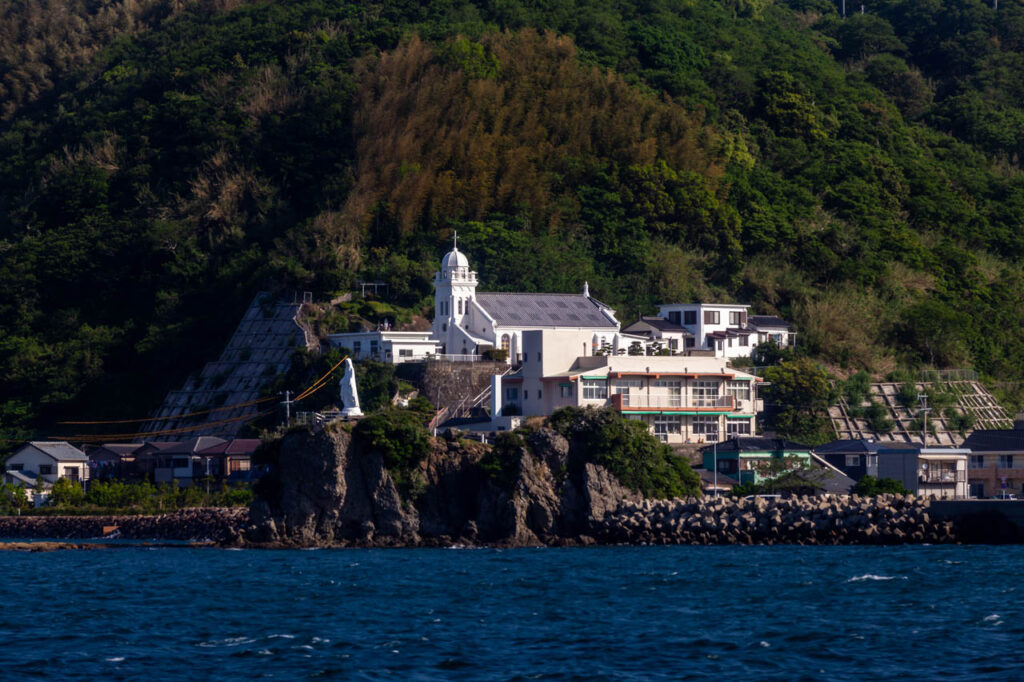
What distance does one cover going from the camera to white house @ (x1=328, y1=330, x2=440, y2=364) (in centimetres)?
7988

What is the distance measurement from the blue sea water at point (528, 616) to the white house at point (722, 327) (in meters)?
32.8

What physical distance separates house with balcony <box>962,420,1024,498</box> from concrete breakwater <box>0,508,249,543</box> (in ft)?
98.4

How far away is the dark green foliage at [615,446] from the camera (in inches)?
2286

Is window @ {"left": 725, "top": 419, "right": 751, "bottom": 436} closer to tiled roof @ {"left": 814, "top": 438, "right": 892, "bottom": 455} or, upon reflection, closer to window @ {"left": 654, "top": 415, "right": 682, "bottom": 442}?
window @ {"left": 654, "top": 415, "right": 682, "bottom": 442}

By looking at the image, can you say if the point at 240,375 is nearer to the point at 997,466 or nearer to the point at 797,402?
the point at 797,402

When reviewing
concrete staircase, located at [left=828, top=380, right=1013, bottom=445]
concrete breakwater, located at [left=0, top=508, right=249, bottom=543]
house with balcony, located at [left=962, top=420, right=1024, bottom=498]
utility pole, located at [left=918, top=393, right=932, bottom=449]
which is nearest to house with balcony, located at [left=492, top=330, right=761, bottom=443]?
concrete staircase, located at [left=828, top=380, right=1013, bottom=445]

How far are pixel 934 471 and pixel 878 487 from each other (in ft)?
18.8

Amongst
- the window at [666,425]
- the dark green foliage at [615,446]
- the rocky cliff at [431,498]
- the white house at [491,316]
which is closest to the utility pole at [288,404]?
the white house at [491,316]

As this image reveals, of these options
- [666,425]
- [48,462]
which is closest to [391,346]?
[666,425]

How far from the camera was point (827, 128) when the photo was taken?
116 metres

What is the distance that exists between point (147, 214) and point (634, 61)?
→ 35.0 meters

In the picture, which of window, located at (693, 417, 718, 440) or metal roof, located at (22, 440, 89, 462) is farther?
metal roof, located at (22, 440, 89, 462)

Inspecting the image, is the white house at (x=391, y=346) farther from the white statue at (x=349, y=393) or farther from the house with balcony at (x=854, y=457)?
the house with balcony at (x=854, y=457)

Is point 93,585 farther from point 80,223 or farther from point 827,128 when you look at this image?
point 827,128
